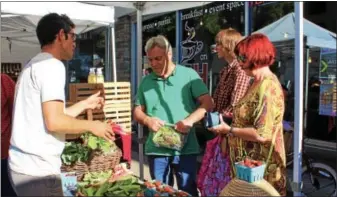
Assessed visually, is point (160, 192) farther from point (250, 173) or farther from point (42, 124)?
point (42, 124)

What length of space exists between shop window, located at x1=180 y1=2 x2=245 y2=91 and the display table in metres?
5.21

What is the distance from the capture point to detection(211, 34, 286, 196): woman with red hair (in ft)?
7.09

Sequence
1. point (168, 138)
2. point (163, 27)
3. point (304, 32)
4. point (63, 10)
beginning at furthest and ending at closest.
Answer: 1. point (163, 27)
2. point (304, 32)
3. point (63, 10)
4. point (168, 138)

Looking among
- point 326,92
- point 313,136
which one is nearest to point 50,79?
point 326,92

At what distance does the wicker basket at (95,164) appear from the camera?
2.78 metres

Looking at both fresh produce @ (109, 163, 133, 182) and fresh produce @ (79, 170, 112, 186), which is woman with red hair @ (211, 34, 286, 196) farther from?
fresh produce @ (79, 170, 112, 186)

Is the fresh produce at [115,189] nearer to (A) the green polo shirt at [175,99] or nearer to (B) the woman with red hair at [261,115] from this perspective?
(B) the woman with red hair at [261,115]

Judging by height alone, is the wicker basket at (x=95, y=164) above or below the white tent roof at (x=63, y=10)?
below

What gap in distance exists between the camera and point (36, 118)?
197cm

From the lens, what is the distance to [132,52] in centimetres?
960

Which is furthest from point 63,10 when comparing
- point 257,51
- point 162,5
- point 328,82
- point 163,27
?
point 163,27

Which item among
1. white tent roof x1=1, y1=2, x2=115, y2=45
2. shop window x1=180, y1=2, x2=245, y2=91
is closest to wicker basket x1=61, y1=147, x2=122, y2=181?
white tent roof x1=1, y1=2, x2=115, y2=45

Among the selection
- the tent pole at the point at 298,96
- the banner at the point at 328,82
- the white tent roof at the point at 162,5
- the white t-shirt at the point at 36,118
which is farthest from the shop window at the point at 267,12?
the white t-shirt at the point at 36,118

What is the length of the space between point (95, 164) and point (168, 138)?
0.53m
